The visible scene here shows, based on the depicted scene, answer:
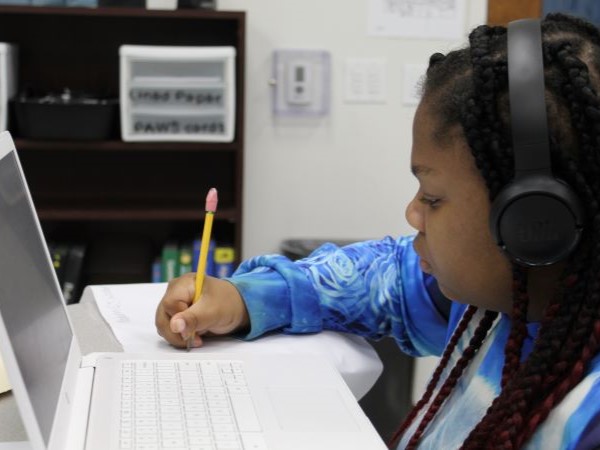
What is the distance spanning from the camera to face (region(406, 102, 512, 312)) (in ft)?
2.35

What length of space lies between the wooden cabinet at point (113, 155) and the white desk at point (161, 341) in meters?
1.35

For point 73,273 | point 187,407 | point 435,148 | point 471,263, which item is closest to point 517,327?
point 471,263

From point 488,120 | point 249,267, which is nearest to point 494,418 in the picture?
point 488,120

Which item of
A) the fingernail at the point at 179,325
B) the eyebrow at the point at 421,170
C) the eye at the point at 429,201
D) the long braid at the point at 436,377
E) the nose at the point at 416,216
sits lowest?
the long braid at the point at 436,377

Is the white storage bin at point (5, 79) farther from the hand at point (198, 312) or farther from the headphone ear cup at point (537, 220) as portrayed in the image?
the headphone ear cup at point (537, 220)

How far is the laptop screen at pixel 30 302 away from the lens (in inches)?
23.3

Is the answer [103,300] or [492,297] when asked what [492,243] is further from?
[103,300]

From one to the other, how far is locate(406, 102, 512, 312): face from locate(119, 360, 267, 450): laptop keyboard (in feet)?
0.74

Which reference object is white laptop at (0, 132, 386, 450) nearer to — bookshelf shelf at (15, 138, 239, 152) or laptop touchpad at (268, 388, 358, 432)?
laptop touchpad at (268, 388, 358, 432)

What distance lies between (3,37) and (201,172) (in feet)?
2.37

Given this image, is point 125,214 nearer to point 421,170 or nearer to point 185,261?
point 185,261

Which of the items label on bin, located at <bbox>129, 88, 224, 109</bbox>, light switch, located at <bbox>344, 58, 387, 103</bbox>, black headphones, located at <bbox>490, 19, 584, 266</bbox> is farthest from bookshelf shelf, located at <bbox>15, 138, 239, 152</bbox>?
black headphones, located at <bbox>490, 19, 584, 266</bbox>

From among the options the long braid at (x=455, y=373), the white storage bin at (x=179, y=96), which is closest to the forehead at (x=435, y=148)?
the long braid at (x=455, y=373)

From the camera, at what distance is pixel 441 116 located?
0.74 meters
